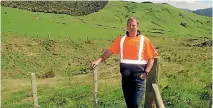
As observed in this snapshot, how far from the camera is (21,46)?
170 ft

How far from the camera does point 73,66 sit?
151 ft

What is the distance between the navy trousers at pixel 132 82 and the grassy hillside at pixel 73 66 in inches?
173

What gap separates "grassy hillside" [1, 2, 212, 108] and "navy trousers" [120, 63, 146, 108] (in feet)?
14.4

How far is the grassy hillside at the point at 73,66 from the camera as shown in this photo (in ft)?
50.9

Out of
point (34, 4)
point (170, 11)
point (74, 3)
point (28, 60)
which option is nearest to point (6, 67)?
point (28, 60)

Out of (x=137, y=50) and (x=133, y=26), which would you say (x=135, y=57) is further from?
(x=133, y=26)

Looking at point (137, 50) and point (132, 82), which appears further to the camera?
point (132, 82)

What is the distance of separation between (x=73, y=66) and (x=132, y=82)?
38561mm

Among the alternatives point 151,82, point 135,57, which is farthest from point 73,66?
point 135,57

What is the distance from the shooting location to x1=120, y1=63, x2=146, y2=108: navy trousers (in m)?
7.73

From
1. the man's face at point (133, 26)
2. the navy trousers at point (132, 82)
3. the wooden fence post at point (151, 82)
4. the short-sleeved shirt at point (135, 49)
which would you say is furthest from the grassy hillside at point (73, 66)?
the man's face at point (133, 26)

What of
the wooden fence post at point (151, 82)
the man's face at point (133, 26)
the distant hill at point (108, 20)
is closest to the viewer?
the man's face at point (133, 26)

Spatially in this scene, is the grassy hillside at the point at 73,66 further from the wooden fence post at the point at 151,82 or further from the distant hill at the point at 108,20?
the wooden fence post at the point at 151,82

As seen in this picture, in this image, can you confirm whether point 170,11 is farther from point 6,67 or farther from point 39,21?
point 6,67
